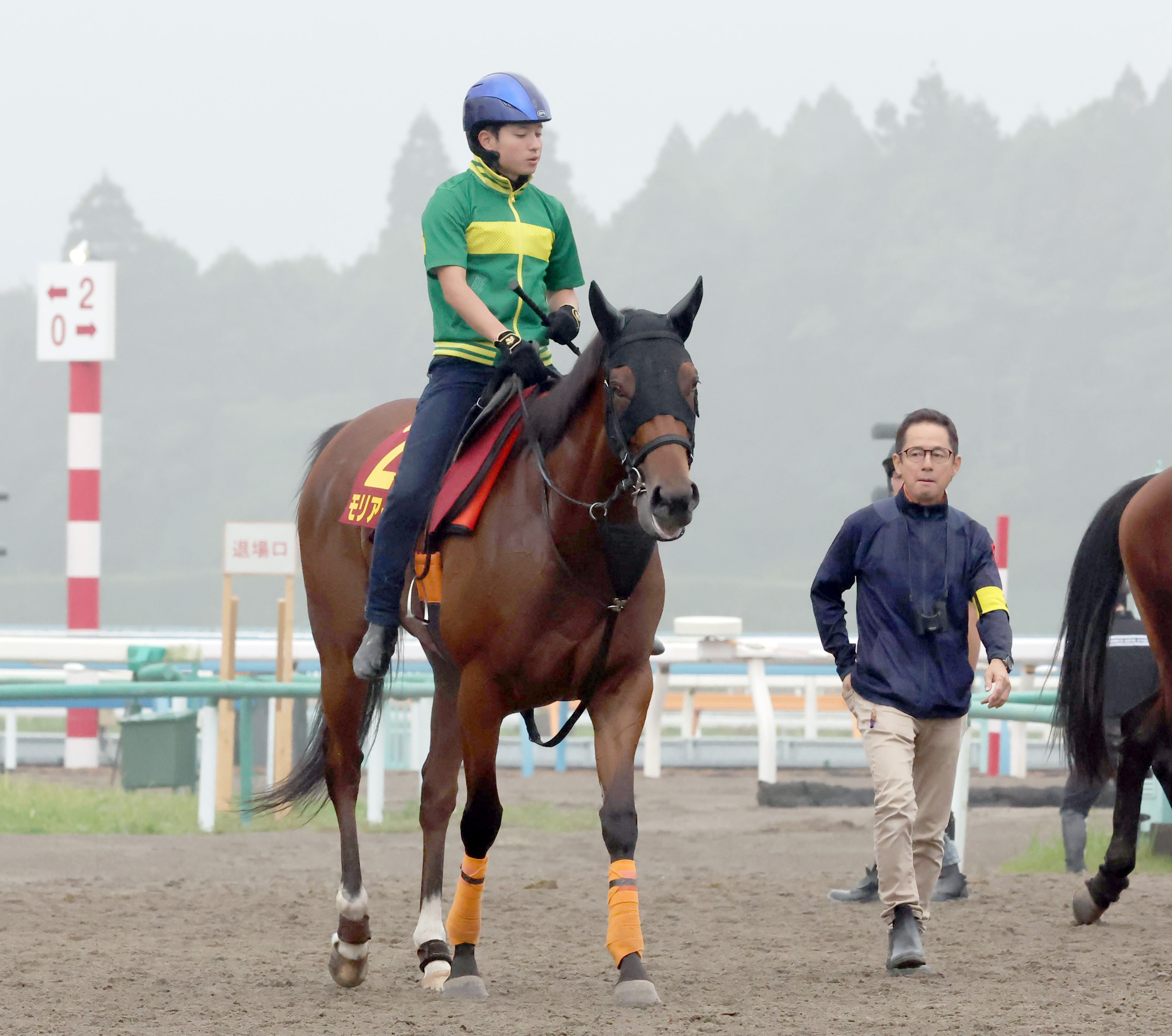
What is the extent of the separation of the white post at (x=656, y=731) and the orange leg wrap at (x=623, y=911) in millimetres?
8243

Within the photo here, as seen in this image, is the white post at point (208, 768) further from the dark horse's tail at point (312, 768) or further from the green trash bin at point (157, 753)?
the dark horse's tail at point (312, 768)

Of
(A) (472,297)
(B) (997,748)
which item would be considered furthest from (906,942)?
(B) (997,748)

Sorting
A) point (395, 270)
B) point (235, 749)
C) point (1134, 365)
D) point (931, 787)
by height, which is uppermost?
point (395, 270)

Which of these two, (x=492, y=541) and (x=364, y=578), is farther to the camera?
(x=364, y=578)

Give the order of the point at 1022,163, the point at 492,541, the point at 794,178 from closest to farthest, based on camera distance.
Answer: the point at 492,541 < the point at 1022,163 < the point at 794,178

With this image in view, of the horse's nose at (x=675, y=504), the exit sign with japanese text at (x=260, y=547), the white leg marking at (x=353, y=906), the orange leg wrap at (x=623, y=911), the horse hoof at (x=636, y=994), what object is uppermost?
the horse's nose at (x=675, y=504)

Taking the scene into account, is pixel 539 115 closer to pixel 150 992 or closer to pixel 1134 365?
pixel 150 992

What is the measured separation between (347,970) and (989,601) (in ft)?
7.15

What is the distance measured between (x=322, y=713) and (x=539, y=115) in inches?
94.7

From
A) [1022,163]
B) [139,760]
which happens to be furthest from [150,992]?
[1022,163]

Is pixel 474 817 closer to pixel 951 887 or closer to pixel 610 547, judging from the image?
pixel 610 547

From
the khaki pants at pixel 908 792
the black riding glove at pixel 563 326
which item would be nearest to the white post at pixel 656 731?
the khaki pants at pixel 908 792

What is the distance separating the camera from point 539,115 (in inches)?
214

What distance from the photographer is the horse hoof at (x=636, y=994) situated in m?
4.88
